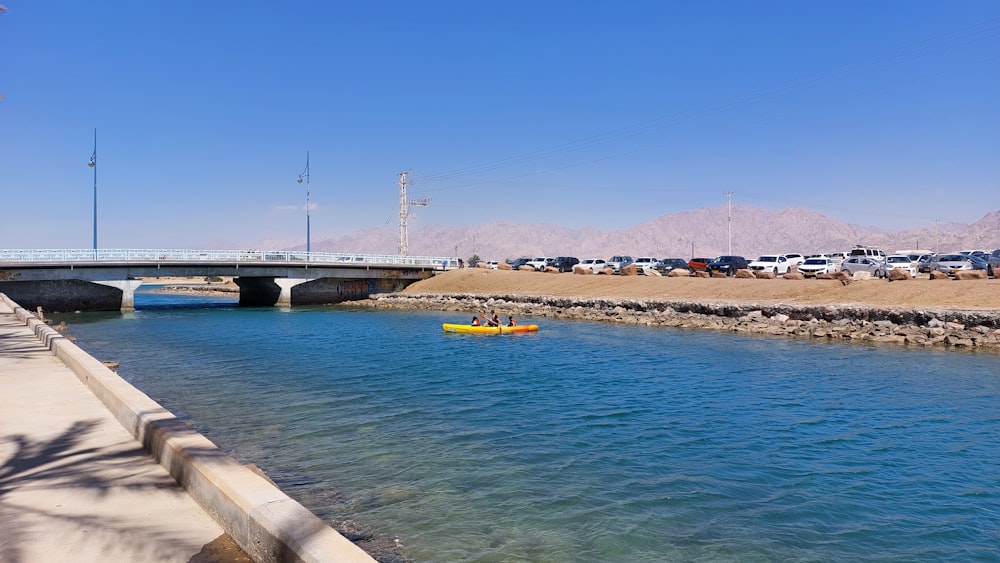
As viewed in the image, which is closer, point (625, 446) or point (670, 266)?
point (625, 446)

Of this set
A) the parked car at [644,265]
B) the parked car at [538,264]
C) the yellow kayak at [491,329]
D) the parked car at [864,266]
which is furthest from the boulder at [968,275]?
the parked car at [538,264]

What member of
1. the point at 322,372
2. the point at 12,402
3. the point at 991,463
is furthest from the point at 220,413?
the point at 991,463

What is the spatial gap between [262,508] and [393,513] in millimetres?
4125

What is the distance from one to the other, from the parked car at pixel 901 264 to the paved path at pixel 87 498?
47097 mm

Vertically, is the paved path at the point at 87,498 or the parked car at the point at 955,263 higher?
the parked car at the point at 955,263

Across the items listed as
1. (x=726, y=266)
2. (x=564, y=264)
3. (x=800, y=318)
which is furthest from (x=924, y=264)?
(x=564, y=264)

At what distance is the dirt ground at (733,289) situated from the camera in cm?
3491

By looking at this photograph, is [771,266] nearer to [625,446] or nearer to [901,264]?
[901,264]

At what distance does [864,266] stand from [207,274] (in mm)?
53695

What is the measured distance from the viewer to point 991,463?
12.2 metres

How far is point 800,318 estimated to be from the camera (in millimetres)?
36125

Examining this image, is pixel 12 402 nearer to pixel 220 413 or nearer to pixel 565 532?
pixel 220 413

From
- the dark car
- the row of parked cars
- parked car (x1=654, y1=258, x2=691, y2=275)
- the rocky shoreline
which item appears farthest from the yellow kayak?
parked car (x1=654, y1=258, x2=691, y2=275)

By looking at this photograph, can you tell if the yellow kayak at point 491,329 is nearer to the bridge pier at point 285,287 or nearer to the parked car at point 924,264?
the parked car at point 924,264
